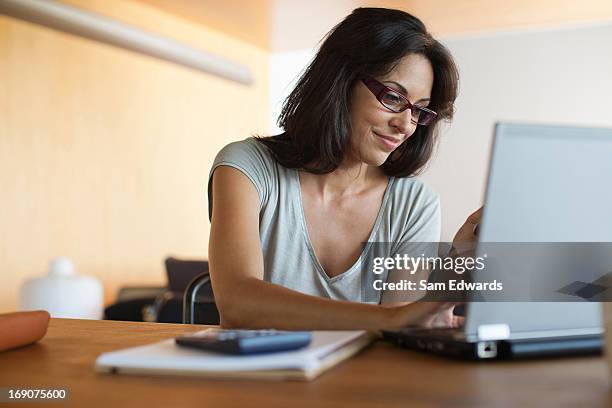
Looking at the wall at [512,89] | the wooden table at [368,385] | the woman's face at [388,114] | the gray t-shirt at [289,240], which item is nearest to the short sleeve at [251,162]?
the gray t-shirt at [289,240]

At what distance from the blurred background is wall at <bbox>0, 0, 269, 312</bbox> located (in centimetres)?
1

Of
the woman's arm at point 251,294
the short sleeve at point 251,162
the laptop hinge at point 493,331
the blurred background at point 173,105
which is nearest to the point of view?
the laptop hinge at point 493,331

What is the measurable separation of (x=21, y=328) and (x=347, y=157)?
1261 millimetres

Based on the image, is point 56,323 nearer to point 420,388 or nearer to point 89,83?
point 420,388

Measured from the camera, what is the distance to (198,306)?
238 cm

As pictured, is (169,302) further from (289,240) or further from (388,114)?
(388,114)

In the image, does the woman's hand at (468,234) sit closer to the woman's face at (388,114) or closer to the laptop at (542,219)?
the laptop at (542,219)

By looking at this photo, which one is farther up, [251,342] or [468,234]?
[468,234]

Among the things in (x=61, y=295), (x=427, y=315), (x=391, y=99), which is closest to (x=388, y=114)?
(x=391, y=99)

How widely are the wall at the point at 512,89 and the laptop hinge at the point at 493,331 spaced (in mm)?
7652

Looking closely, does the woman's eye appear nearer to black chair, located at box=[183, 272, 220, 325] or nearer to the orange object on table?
black chair, located at box=[183, 272, 220, 325]

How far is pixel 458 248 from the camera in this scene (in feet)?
5.08

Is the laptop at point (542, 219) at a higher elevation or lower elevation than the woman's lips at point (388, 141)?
lower

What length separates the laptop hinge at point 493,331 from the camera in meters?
1.12
